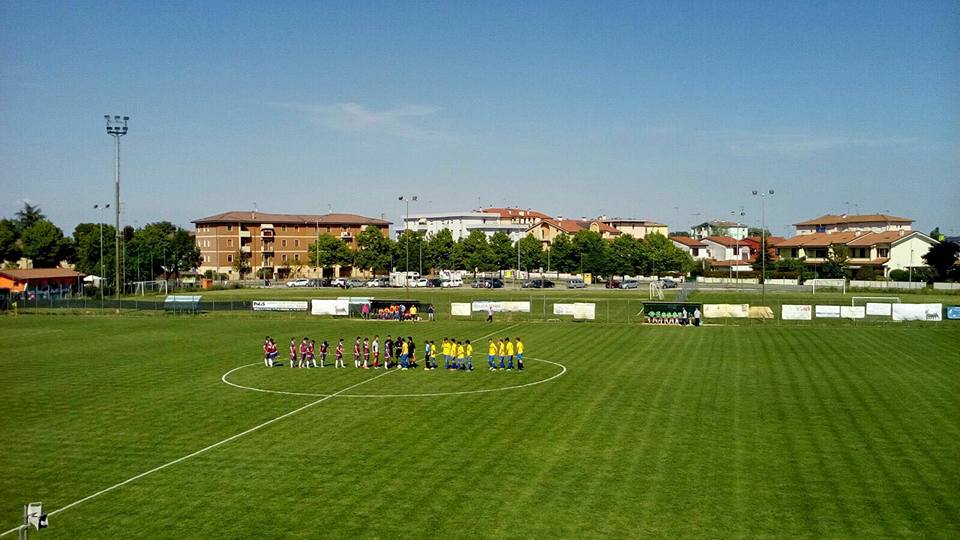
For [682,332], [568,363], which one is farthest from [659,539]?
[682,332]

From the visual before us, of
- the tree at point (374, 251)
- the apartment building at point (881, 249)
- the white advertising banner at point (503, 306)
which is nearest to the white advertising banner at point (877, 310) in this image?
the white advertising banner at point (503, 306)

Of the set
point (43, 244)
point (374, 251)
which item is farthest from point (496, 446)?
Answer: point (43, 244)

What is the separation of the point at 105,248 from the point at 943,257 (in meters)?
135

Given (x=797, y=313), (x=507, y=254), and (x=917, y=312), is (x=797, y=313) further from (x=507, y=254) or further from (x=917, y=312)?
(x=507, y=254)

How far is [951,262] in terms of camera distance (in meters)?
115

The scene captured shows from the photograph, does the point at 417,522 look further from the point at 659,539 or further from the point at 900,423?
the point at 900,423

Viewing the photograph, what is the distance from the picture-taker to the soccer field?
19.5 metres

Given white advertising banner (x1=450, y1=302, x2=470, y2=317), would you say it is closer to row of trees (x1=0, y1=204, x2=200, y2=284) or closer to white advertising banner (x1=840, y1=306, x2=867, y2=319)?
white advertising banner (x1=840, y1=306, x2=867, y2=319)

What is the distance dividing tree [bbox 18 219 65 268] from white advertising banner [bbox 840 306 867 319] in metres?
136

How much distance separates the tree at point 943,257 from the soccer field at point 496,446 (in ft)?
260

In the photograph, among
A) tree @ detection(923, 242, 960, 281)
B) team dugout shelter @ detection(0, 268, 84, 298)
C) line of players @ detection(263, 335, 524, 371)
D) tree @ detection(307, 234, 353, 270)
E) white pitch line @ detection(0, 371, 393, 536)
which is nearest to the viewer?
white pitch line @ detection(0, 371, 393, 536)

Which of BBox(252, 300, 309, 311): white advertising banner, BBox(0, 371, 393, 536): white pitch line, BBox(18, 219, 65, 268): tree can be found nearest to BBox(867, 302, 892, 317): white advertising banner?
BBox(0, 371, 393, 536): white pitch line

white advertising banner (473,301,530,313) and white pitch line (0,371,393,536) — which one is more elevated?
white advertising banner (473,301,530,313)

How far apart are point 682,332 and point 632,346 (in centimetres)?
1016
